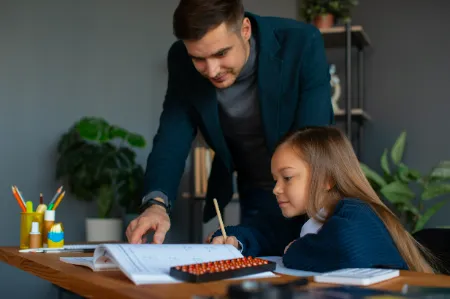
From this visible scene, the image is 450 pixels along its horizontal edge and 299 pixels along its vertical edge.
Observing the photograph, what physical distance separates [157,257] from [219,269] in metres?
0.13

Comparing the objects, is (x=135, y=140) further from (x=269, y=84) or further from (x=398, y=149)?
(x=269, y=84)

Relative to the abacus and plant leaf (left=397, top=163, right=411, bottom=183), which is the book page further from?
plant leaf (left=397, top=163, right=411, bottom=183)

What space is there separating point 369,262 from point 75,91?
3.20 m

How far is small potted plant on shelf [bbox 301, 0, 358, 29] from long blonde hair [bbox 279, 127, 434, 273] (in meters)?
2.51

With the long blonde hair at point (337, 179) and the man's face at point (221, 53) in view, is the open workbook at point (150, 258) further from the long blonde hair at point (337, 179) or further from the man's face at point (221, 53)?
the man's face at point (221, 53)

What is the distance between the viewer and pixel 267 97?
1688mm

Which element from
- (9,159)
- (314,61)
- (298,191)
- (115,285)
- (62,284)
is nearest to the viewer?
(115,285)

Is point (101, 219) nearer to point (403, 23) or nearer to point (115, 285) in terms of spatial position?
point (403, 23)

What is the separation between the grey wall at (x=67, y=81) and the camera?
374 centimetres

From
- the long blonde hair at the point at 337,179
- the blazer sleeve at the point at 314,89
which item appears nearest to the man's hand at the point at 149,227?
the long blonde hair at the point at 337,179

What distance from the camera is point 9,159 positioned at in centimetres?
376

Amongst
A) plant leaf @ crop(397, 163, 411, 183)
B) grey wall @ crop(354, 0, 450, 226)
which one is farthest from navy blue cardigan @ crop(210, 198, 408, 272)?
grey wall @ crop(354, 0, 450, 226)

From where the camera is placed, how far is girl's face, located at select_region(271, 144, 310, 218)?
1351 millimetres

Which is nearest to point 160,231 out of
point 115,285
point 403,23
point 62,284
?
point 62,284
